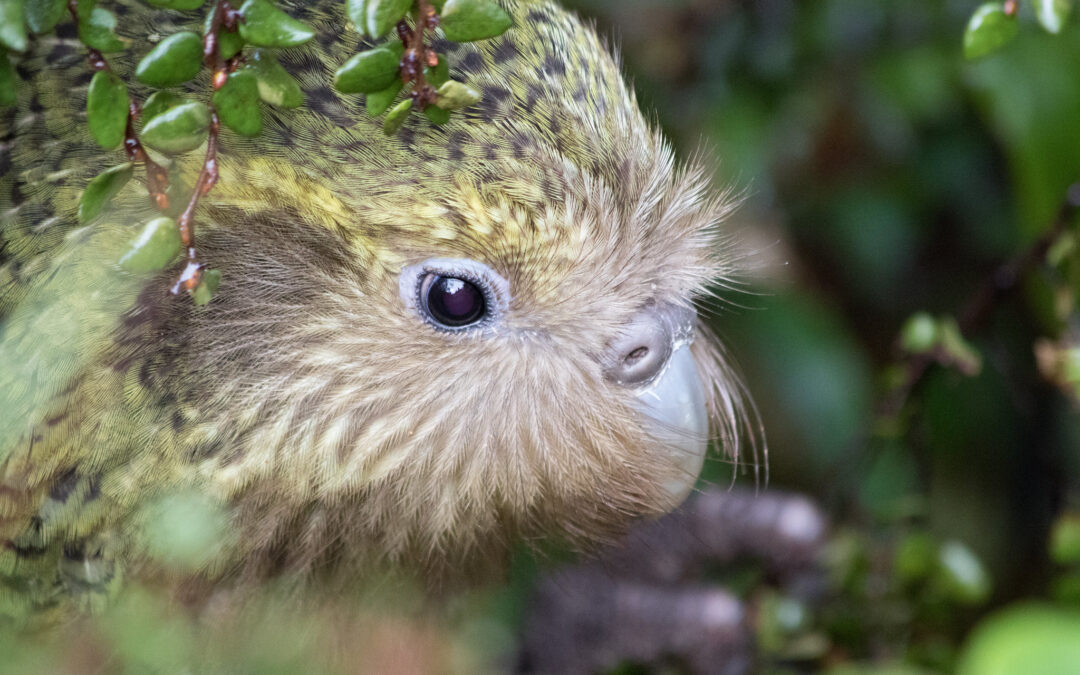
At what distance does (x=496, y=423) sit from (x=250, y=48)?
14.3 inches

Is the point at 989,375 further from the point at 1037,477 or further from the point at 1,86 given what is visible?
the point at 1,86

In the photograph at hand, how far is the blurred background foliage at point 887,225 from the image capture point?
1.37 m

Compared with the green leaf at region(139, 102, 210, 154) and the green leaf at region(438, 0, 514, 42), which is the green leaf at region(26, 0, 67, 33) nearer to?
the green leaf at region(139, 102, 210, 154)

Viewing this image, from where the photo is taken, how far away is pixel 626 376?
848 millimetres

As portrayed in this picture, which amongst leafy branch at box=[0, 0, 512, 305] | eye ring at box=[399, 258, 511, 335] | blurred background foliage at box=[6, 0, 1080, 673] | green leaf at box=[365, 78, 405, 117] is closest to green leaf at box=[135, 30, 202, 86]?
leafy branch at box=[0, 0, 512, 305]

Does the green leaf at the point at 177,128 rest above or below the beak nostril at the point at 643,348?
above

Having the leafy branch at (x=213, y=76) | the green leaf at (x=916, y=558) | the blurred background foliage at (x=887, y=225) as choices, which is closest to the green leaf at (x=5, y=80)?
the leafy branch at (x=213, y=76)

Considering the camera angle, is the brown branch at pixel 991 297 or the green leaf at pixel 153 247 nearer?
the green leaf at pixel 153 247

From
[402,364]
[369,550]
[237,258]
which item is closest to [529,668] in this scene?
[369,550]

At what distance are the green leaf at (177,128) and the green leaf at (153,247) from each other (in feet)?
0.14

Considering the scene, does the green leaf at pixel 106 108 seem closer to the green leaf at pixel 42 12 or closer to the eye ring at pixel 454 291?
the green leaf at pixel 42 12

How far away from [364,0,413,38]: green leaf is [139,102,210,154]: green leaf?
4.2 inches

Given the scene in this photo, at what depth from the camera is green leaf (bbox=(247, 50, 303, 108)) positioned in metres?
0.58

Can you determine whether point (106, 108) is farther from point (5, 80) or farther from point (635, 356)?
point (635, 356)
